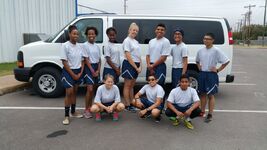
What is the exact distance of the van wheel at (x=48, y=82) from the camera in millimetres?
6102

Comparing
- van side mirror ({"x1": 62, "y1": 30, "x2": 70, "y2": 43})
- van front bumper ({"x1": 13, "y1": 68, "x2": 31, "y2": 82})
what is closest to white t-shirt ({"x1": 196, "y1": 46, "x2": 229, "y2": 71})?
van side mirror ({"x1": 62, "y1": 30, "x2": 70, "y2": 43})

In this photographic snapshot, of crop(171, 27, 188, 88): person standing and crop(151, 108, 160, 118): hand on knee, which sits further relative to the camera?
crop(171, 27, 188, 88): person standing

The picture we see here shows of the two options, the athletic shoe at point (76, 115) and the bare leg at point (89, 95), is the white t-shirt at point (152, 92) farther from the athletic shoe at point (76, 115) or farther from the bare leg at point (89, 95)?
the athletic shoe at point (76, 115)

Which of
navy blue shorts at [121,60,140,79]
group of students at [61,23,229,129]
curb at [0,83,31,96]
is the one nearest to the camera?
group of students at [61,23,229,129]

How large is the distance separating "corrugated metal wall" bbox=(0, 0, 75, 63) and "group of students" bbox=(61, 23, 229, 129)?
29.0 feet

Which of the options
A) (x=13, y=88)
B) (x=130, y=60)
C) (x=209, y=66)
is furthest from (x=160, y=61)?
(x=13, y=88)

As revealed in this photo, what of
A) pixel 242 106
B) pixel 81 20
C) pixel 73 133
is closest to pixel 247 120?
pixel 242 106

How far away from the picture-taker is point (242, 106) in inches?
225

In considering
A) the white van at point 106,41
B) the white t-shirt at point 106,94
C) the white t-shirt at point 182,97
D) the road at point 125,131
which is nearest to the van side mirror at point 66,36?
the white van at point 106,41

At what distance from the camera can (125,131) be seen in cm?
415

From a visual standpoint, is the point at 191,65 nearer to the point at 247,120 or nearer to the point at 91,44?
the point at 247,120

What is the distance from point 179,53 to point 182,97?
90cm

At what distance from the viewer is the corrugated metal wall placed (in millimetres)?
11758

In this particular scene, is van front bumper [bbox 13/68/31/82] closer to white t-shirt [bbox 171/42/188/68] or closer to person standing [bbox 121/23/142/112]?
person standing [bbox 121/23/142/112]
